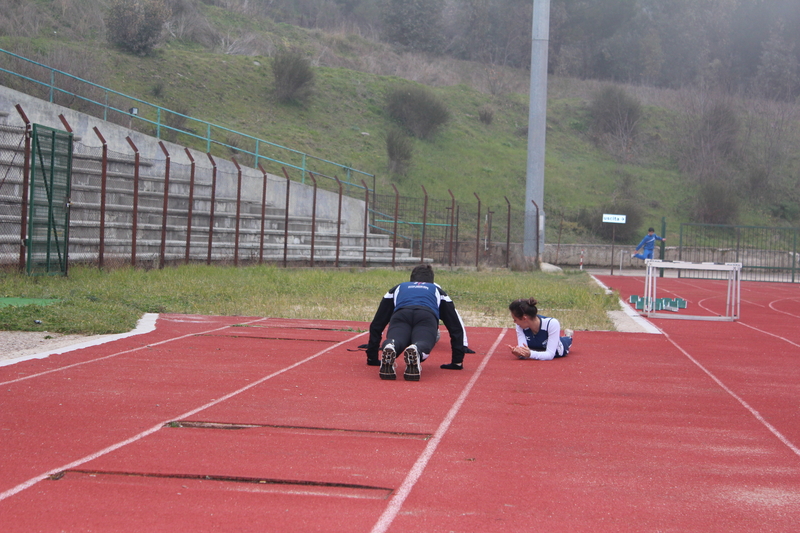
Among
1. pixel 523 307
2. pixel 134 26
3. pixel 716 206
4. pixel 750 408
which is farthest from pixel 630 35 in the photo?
pixel 750 408

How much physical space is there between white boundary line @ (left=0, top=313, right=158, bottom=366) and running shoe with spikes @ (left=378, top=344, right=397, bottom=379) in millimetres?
3693

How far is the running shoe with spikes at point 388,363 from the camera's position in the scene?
7.52 meters

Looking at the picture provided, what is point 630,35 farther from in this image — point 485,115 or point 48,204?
point 48,204

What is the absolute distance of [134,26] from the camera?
41812mm

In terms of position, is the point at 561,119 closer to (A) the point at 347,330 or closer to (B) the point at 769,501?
(A) the point at 347,330

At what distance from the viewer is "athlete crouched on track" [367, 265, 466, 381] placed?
26.5ft

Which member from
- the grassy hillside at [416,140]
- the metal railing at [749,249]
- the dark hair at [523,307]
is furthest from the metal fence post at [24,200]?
the metal railing at [749,249]

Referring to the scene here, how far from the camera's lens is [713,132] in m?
55.1

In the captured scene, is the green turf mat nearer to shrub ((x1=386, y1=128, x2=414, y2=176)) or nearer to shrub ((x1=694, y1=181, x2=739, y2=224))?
shrub ((x1=386, y1=128, x2=414, y2=176))

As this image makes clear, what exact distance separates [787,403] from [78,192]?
1856 centimetres

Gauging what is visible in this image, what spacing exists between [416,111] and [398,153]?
6855 millimetres

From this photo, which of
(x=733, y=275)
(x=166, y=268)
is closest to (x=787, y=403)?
(x=733, y=275)

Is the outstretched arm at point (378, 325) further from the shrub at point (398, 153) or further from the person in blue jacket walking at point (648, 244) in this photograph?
the shrub at point (398, 153)

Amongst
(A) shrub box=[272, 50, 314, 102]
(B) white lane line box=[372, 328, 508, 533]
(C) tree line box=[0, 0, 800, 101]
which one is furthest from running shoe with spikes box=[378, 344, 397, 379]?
(C) tree line box=[0, 0, 800, 101]
